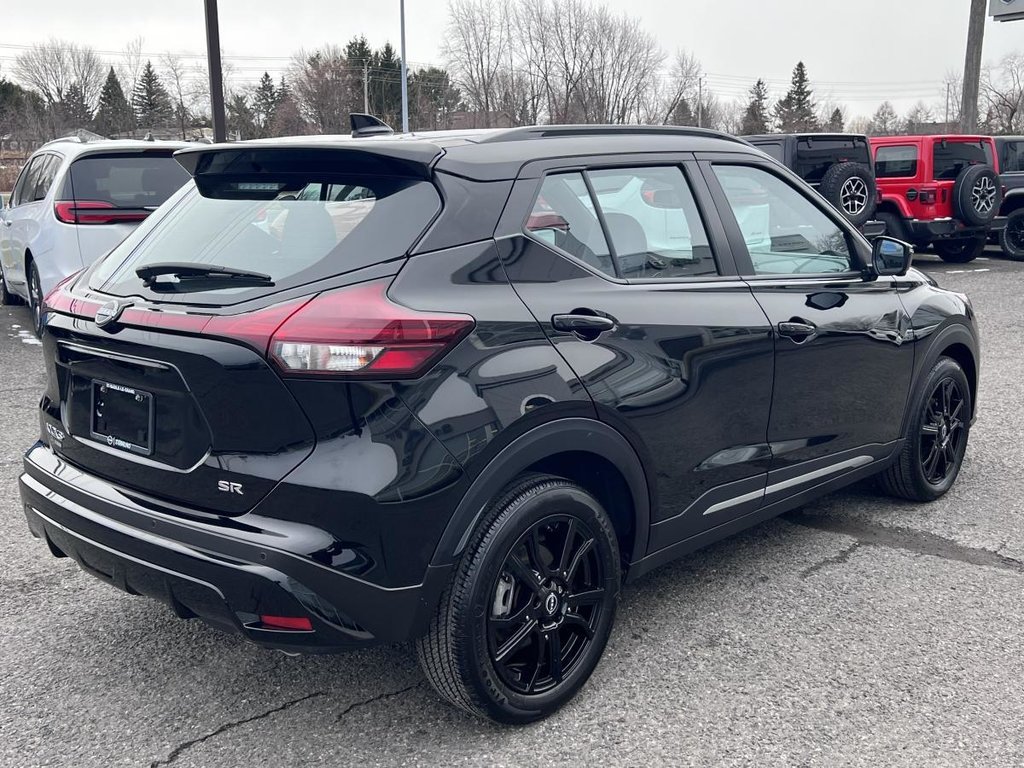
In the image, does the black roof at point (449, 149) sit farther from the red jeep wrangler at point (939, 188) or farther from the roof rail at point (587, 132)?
the red jeep wrangler at point (939, 188)

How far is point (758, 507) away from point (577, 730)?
120 cm

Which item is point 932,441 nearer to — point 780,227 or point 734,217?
point 780,227

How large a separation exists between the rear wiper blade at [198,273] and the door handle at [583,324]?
800 mm

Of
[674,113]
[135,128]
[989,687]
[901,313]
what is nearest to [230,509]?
[989,687]

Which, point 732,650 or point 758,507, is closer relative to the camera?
point 732,650

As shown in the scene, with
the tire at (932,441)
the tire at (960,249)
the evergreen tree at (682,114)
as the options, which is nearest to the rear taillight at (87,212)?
the tire at (932,441)

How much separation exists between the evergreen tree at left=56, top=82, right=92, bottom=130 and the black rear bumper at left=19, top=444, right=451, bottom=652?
6588cm

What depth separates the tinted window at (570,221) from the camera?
9.80ft

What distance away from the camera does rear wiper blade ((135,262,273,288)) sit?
2695 mm

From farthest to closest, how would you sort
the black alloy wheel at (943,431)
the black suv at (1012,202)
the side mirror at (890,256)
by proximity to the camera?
1. the black suv at (1012,202)
2. the black alloy wheel at (943,431)
3. the side mirror at (890,256)

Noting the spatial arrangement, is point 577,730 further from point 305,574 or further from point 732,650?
point 305,574

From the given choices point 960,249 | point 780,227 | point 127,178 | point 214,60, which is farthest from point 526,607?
point 960,249

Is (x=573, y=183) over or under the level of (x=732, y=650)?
over

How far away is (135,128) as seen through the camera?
66875mm
